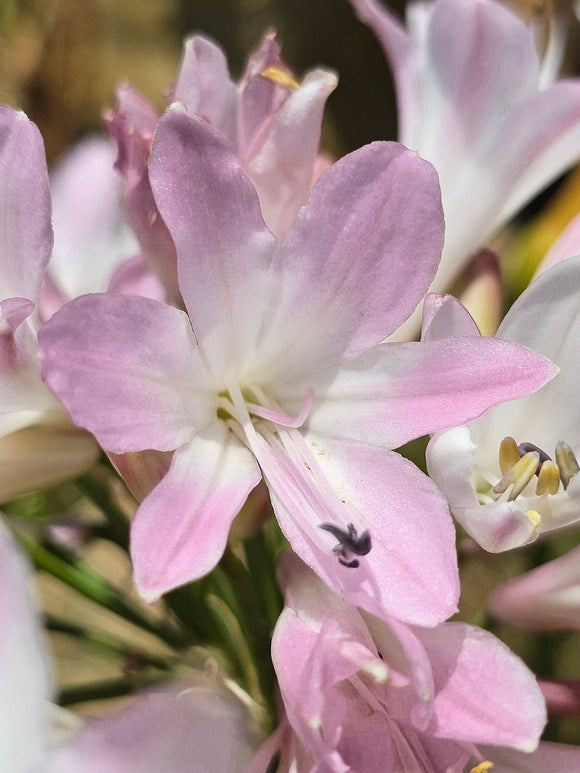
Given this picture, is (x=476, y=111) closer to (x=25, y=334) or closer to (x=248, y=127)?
(x=248, y=127)

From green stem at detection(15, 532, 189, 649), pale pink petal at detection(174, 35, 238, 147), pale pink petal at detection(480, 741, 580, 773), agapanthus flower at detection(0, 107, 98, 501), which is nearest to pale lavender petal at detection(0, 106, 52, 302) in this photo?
agapanthus flower at detection(0, 107, 98, 501)

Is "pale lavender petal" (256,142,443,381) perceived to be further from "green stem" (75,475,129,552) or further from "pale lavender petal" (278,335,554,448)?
"green stem" (75,475,129,552)

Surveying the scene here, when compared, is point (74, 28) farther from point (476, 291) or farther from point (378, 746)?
point (378, 746)

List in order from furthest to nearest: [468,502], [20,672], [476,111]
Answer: [476,111], [468,502], [20,672]

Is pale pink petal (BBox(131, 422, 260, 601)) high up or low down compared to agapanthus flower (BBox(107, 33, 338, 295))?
down

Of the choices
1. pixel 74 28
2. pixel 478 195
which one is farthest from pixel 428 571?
pixel 74 28

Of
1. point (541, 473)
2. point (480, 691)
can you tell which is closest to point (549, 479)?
point (541, 473)
